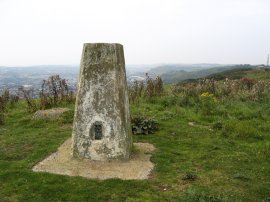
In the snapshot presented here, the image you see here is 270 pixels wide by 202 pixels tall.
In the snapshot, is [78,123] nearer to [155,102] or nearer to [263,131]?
[263,131]

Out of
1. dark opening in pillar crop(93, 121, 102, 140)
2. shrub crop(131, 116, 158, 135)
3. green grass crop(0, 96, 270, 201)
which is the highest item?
dark opening in pillar crop(93, 121, 102, 140)

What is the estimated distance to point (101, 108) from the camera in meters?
8.40

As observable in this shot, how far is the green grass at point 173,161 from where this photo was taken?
270 inches

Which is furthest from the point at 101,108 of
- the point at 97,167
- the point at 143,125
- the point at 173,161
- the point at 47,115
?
the point at 47,115

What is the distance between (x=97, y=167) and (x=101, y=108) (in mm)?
1254

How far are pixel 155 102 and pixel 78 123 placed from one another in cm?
821

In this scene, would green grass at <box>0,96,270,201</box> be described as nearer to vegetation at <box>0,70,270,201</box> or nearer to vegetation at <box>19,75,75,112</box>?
vegetation at <box>0,70,270,201</box>

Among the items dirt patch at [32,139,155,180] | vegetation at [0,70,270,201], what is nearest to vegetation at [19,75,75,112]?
Result: vegetation at [0,70,270,201]

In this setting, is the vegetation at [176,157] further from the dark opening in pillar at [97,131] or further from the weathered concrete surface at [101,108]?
the dark opening in pillar at [97,131]

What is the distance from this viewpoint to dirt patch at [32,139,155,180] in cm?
773

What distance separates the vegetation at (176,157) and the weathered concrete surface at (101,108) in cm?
104

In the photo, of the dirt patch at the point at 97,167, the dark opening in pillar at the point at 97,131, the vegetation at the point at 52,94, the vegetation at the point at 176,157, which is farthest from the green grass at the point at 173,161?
the dark opening in pillar at the point at 97,131

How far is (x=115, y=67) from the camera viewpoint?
841cm

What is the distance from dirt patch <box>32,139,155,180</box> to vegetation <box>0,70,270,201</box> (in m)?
0.23
